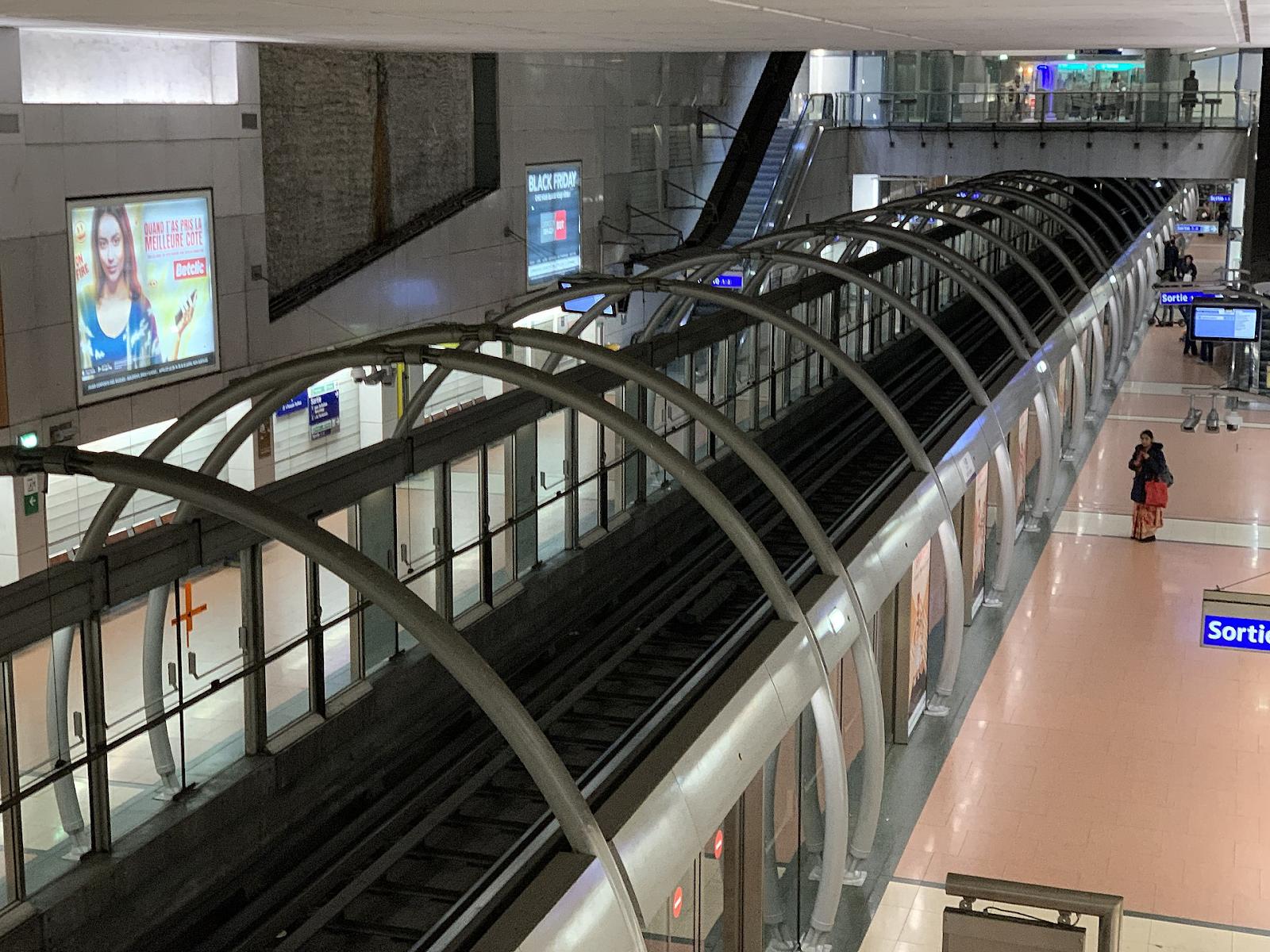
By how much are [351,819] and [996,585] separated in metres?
10.9

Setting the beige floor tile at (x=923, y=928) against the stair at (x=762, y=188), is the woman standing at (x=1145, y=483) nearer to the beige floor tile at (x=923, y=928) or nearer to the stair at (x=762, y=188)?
the beige floor tile at (x=923, y=928)

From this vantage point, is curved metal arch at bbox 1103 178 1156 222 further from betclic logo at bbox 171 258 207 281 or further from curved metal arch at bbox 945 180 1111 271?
betclic logo at bbox 171 258 207 281

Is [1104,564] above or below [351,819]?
below

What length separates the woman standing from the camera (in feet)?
62.0

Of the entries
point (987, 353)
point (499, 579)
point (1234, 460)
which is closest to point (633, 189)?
point (987, 353)

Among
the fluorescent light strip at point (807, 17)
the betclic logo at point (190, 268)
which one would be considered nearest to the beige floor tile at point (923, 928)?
the fluorescent light strip at point (807, 17)

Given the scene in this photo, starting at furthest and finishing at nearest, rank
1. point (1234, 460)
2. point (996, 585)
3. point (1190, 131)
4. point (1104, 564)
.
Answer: point (1190, 131) → point (1234, 460) → point (1104, 564) → point (996, 585)

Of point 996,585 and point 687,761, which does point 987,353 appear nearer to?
point 996,585

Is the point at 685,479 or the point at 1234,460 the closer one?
the point at 685,479

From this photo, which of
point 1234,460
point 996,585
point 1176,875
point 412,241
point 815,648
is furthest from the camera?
point 1234,460

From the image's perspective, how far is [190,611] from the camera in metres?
7.33

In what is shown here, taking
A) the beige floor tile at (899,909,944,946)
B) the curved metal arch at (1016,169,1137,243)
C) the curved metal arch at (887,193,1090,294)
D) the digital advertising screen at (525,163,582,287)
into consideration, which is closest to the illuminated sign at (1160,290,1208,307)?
the curved metal arch at (887,193,1090,294)

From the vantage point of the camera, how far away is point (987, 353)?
2453cm

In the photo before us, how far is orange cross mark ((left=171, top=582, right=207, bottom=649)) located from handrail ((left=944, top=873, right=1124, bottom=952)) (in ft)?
12.3
